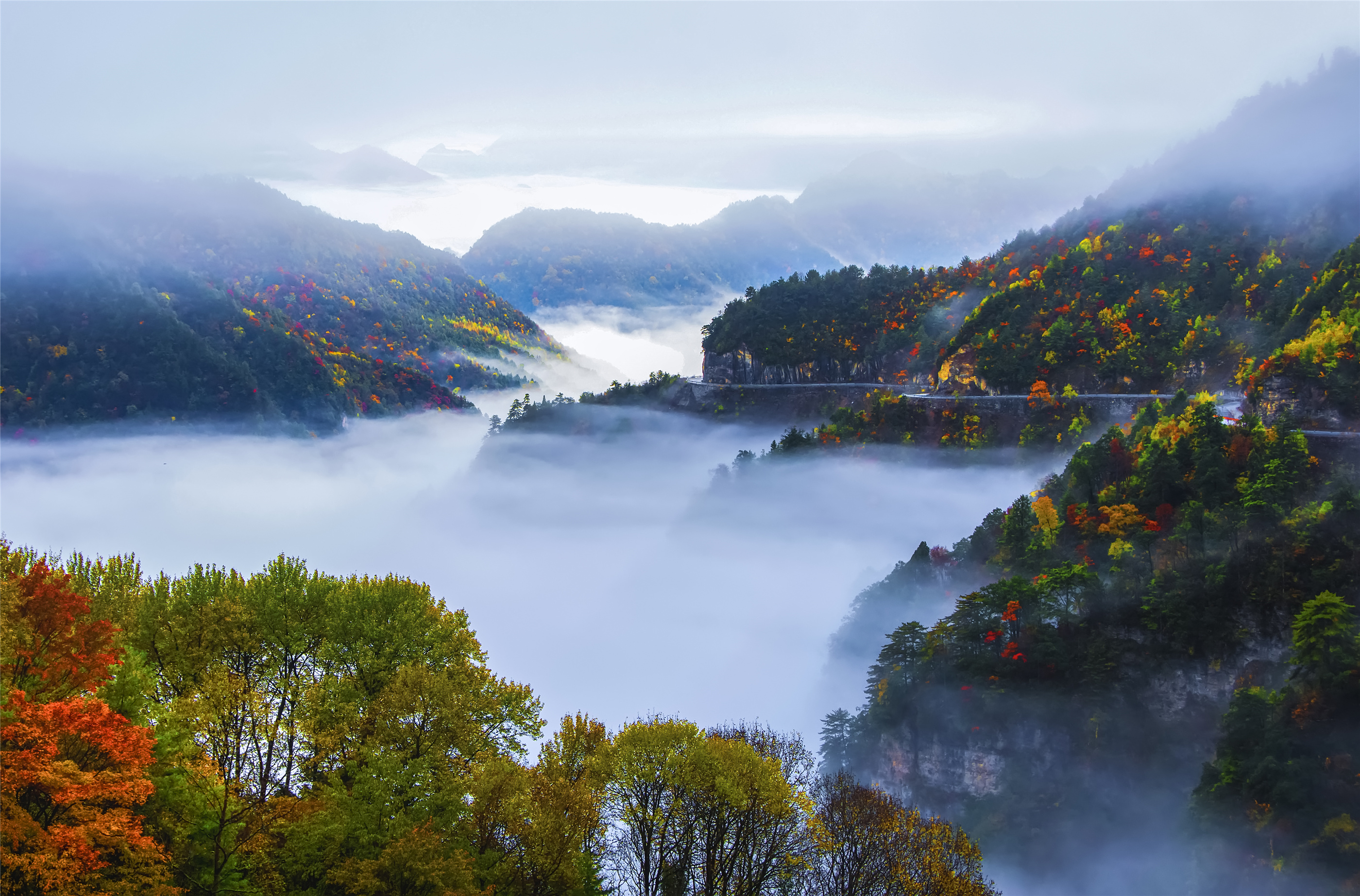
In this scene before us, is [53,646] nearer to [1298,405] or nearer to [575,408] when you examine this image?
[1298,405]

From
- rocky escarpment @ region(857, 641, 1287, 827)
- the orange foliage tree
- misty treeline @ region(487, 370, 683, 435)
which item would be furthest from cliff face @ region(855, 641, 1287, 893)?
misty treeline @ region(487, 370, 683, 435)

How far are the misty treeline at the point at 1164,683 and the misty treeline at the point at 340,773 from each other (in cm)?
1582

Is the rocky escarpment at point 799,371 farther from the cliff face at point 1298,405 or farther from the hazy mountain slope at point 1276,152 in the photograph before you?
the cliff face at point 1298,405

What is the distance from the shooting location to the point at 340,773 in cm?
3688

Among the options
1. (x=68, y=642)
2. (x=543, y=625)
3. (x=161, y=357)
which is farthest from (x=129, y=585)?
(x=161, y=357)

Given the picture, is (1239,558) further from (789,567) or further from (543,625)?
(543,625)

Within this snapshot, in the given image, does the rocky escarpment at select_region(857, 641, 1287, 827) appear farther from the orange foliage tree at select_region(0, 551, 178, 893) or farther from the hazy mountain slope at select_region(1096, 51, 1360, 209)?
the hazy mountain slope at select_region(1096, 51, 1360, 209)

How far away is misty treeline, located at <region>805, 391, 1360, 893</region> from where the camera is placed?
5025 centimetres

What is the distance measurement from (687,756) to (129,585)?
90.3ft

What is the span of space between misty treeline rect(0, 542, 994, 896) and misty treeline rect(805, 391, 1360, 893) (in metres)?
15.8

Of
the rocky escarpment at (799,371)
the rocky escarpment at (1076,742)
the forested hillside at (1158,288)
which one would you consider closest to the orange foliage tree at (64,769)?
the rocky escarpment at (1076,742)

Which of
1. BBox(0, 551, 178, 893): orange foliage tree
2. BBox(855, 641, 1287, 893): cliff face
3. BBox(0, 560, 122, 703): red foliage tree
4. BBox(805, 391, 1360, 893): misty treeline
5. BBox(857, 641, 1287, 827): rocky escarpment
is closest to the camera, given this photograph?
BBox(0, 551, 178, 893): orange foliage tree

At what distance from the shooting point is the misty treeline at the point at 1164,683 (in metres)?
50.2

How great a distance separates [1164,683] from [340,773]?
54715mm
